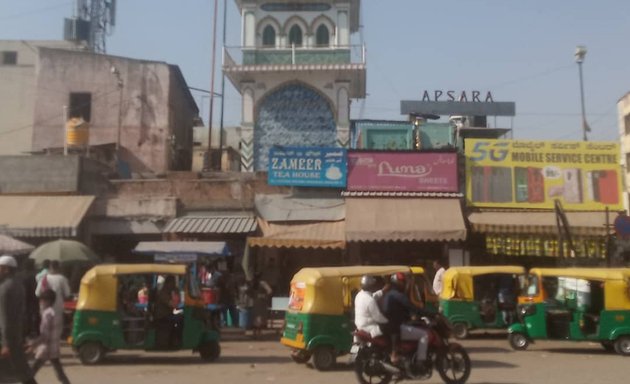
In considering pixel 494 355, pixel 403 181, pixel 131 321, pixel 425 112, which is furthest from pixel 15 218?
pixel 425 112

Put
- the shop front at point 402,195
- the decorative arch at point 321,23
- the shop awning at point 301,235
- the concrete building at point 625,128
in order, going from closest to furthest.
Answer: the shop awning at point 301,235
the shop front at point 402,195
the decorative arch at point 321,23
the concrete building at point 625,128

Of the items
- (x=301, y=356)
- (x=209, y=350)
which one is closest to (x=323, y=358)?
(x=301, y=356)

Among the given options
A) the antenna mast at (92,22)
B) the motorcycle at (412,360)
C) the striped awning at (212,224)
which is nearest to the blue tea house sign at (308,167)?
the striped awning at (212,224)

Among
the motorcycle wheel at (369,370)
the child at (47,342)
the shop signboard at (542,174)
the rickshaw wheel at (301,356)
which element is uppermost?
the shop signboard at (542,174)

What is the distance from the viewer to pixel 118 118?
27531 mm

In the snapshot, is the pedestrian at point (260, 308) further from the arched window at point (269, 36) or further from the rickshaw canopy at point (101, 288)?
the arched window at point (269, 36)

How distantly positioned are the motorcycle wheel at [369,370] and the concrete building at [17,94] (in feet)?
75.8

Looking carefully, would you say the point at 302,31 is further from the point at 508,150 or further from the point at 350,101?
the point at 508,150

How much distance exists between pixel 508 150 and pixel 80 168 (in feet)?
42.6

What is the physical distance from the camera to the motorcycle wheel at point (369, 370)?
10023mm

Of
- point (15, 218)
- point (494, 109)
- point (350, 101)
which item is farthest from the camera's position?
point (494, 109)

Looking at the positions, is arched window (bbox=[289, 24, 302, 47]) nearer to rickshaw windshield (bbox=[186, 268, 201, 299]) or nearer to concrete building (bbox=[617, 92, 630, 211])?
rickshaw windshield (bbox=[186, 268, 201, 299])

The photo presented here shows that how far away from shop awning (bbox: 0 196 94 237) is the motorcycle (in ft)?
42.8

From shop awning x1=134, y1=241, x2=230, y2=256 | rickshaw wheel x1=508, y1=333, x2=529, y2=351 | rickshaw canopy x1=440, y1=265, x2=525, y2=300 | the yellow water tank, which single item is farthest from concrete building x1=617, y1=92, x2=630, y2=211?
shop awning x1=134, y1=241, x2=230, y2=256
